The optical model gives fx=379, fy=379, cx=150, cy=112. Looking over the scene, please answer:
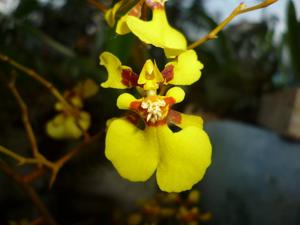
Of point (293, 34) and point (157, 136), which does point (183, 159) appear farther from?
point (293, 34)

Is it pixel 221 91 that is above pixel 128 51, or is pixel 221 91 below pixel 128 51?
below

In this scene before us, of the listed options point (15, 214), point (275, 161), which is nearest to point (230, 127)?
point (275, 161)

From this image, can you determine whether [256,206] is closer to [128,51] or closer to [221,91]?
[128,51]

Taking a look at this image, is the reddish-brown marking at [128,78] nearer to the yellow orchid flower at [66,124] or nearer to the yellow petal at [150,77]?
the yellow petal at [150,77]

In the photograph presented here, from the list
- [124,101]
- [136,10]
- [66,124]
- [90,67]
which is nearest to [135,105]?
[124,101]

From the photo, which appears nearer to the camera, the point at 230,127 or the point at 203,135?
the point at 203,135

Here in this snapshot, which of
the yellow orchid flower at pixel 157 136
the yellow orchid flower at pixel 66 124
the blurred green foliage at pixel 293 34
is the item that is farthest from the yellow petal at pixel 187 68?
the blurred green foliage at pixel 293 34

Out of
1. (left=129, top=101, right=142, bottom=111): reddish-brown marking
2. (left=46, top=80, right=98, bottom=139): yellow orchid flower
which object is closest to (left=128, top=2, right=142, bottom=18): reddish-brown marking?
(left=129, top=101, right=142, bottom=111): reddish-brown marking
